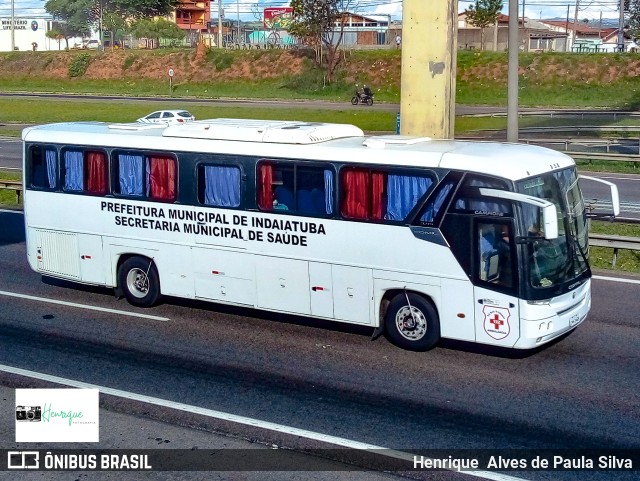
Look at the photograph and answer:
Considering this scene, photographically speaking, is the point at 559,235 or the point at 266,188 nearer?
the point at 559,235

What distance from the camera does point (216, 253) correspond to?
1315cm

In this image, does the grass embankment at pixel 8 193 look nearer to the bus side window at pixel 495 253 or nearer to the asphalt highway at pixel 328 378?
the asphalt highway at pixel 328 378

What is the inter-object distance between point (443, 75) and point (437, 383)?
8.87 meters

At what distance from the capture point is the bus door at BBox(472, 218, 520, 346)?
10.8 metres

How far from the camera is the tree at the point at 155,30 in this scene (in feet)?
351

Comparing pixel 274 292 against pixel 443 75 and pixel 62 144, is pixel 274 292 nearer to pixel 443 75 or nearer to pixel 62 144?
pixel 62 144

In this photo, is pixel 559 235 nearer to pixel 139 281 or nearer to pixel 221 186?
pixel 221 186

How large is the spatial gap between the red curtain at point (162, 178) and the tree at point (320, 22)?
58.4 meters

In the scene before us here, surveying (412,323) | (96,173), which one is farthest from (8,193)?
(412,323)

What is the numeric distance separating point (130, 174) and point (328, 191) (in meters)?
3.45

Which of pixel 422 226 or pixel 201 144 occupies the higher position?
→ pixel 201 144

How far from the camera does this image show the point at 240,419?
9.27 metres

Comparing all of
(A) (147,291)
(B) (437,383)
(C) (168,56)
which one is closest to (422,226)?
(B) (437,383)

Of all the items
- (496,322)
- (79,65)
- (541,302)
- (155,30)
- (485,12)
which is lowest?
(496,322)
